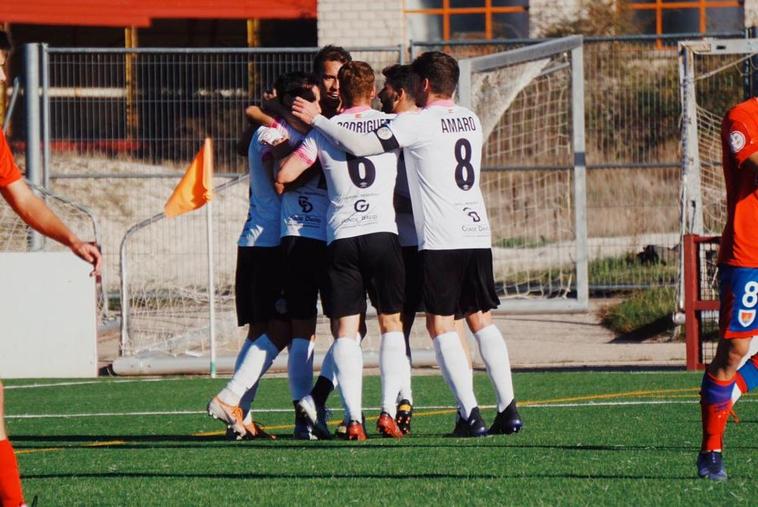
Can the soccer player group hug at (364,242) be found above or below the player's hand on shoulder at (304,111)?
below

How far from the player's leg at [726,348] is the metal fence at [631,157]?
1081 centimetres

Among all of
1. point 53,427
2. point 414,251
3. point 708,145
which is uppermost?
point 708,145

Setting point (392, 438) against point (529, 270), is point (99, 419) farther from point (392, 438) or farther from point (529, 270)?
point (529, 270)

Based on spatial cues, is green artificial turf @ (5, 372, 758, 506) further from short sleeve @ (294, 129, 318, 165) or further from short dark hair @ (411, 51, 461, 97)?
short dark hair @ (411, 51, 461, 97)

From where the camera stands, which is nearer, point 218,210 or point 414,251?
point 414,251

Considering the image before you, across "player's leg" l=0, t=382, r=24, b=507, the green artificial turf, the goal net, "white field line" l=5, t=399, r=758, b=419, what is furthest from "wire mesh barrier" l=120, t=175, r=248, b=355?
"player's leg" l=0, t=382, r=24, b=507

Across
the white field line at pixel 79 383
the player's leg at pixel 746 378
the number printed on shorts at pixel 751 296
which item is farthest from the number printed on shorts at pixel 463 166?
the white field line at pixel 79 383

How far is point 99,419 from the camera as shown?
10.0 m

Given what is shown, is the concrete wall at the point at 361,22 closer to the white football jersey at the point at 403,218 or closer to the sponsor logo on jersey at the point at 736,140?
the white football jersey at the point at 403,218

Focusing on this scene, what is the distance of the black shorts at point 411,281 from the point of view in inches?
339

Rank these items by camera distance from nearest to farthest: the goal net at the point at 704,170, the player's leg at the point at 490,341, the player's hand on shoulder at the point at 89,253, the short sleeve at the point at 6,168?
1. the player's hand on shoulder at the point at 89,253
2. the short sleeve at the point at 6,168
3. the player's leg at the point at 490,341
4. the goal net at the point at 704,170

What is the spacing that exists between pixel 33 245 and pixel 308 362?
26.7ft

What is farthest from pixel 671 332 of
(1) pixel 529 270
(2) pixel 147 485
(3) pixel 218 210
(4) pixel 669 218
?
(2) pixel 147 485

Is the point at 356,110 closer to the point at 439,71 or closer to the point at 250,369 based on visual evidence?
the point at 439,71
